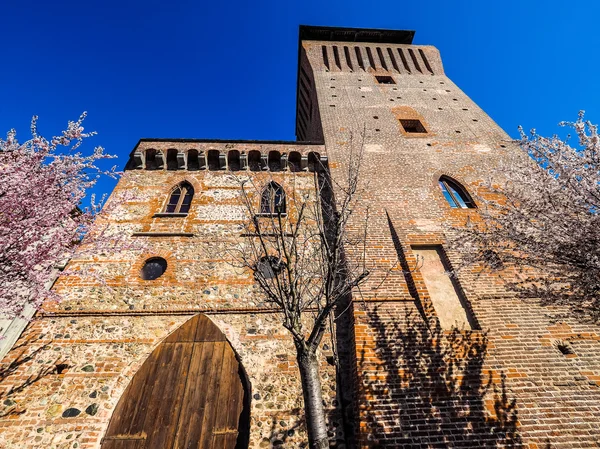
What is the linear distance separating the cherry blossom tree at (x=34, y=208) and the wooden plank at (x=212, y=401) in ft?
11.0

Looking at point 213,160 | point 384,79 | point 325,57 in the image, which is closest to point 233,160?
point 213,160

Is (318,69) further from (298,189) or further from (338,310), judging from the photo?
(338,310)

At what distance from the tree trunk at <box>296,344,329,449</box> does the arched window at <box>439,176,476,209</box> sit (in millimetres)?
7030

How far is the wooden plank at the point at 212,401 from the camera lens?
5066mm

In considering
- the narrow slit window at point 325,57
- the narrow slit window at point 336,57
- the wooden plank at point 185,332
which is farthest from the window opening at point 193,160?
the narrow slit window at point 336,57

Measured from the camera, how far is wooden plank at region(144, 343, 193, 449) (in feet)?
16.7

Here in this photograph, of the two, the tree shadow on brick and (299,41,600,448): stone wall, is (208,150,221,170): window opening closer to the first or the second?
(299,41,600,448): stone wall

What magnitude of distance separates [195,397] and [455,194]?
8.94 meters

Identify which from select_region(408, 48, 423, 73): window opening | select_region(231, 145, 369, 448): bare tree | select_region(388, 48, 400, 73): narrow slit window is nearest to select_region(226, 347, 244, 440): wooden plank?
select_region(231, 145, 369, 448): bare tree

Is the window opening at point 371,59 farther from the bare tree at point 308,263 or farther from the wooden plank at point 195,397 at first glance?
the wooden plank at point 195,397

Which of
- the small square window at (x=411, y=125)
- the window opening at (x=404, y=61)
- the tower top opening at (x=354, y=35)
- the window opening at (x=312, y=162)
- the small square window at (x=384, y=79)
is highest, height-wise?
the tower top opening at (x=354, y=35)

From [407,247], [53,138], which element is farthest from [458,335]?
[53,138]

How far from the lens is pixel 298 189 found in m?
9.70

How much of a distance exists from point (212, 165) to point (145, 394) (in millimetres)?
7031
